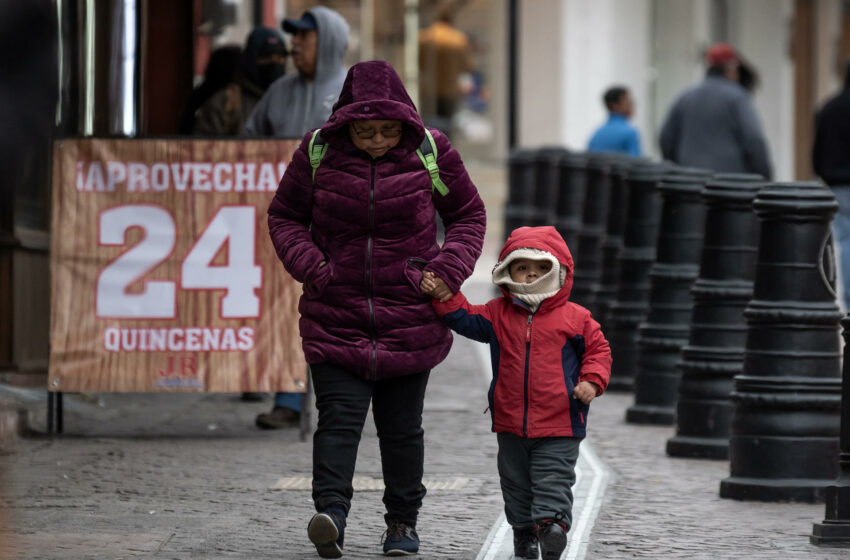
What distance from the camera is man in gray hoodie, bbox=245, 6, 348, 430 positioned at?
9.10m

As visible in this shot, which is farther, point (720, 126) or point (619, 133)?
point (619, 133)

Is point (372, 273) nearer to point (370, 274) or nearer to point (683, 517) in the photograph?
point (370, 274)

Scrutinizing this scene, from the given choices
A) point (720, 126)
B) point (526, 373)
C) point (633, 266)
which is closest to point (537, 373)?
point (526, 373)

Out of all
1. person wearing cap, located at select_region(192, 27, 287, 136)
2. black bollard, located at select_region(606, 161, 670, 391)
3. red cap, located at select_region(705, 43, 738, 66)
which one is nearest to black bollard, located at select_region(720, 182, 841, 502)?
black bollard, located at select_region(606, 161, 670, 391)

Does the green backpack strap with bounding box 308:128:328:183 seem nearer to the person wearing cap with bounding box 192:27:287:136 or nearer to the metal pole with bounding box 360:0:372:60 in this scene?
the person wearing cap with bounding box 192:27:287:136

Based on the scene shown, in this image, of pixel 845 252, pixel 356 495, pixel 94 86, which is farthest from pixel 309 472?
pixel 845 252

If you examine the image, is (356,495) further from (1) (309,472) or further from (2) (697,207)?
(2) (697,207)

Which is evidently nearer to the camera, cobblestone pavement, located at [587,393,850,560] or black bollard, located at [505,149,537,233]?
cobblestone pavement, located at [587,393,850,560]

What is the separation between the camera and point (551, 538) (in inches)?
227

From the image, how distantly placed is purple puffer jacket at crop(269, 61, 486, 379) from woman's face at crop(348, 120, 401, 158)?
0.03m

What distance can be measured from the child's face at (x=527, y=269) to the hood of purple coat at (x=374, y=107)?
21.3 inches

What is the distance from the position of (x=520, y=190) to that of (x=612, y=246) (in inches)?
278

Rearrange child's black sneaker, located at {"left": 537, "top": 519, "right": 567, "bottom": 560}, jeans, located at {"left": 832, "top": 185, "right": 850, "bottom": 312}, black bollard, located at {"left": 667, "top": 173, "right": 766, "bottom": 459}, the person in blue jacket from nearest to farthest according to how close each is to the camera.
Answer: child's black sneaker, located at {"left": 537, "top": 519, "right": 567, "bottom": 560} → black bollard, located at {"left": 667, "top": 173, "right": 766, "bottom": 459} → jeans, located at {"left": 832, "top": 185, "right": 850, "bottom": 312} → the person in blue jacket

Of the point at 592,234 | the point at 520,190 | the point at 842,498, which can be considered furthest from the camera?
the point at 520,190
